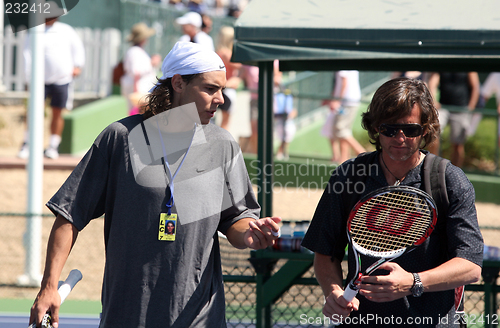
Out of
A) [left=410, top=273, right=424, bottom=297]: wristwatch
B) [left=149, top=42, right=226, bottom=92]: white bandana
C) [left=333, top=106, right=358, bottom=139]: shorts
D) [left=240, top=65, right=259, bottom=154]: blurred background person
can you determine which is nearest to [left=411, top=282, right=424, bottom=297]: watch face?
[left=410, top=273, right=424, bottom=297]: wristwatch

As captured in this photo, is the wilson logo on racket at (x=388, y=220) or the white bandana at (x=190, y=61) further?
the white bandana at (x=190, y=61)

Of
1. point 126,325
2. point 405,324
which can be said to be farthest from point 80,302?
point 405,324

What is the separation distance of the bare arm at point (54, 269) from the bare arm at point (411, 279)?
3.70 ft

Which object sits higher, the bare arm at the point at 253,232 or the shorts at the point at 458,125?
the shorts at the point at 458,125

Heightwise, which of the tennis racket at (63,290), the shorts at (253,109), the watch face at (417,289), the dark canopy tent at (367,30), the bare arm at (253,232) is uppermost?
the shorts at (253,109)

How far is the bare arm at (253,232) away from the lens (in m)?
2.19

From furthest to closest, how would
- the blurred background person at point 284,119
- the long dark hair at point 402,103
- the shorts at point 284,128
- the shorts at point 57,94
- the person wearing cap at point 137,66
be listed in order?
the person wearing cap at point 137,66 < the shorts at point 284,128 < the blurred background person at point 284,119 < the shorts at point 57,94 < the long dark hair at point 402,103

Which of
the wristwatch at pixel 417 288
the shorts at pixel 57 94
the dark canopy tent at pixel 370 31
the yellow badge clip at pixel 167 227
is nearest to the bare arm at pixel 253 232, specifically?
the yellow badge clip at pixel 167 227

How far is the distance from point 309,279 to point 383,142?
183 centimetres

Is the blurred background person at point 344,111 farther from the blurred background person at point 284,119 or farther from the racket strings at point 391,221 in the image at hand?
the racket strings at point 391,221

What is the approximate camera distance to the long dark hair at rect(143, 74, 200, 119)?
2.47 metres

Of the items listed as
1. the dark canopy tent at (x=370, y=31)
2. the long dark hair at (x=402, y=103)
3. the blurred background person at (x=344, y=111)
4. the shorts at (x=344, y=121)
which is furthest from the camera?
the shorts at (x=344, y=121)

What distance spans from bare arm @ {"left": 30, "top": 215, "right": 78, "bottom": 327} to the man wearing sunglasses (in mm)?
959

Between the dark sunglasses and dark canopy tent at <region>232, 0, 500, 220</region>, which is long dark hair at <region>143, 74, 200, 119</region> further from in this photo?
dark canopy tent at <region>232, 0, 500, 220</region>
